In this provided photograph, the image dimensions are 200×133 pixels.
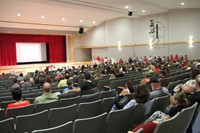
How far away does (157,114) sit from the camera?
10.5 feet

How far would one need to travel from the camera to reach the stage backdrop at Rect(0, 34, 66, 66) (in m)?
22.3

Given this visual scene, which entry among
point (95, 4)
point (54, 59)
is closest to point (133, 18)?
point (95, 4)

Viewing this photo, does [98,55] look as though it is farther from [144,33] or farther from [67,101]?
[67,101]

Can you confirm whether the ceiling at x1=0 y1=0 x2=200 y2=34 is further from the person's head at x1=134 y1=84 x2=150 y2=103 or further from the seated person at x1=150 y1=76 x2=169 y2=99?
the person's head at x1=134 y1=84 x2=150 y2=103

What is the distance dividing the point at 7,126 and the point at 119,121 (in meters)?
1.48

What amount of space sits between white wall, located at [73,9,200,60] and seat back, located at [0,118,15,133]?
19.0 m

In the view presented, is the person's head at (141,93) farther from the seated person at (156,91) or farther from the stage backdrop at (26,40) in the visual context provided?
the stage backdrop at (26,40)

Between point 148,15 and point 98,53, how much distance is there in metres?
7.20

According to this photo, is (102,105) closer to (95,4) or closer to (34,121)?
(34,121)

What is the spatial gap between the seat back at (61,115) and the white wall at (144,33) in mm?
18023

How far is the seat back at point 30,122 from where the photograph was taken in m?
3.08

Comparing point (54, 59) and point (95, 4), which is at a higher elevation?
point (95, 4)

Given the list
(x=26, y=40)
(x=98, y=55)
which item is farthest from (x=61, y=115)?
(x=98, y=55)

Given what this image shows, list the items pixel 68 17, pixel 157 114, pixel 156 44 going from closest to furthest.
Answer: pixel 157 114 < pixel 68 17 < pixel 156 44
